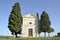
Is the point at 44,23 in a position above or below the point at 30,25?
above

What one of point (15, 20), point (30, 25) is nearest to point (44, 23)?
point (30, 25)

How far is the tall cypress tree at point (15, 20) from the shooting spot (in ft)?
134

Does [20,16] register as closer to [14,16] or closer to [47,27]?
[14,16]

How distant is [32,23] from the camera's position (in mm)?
43062

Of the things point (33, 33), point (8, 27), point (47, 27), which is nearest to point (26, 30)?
point (33, 33)

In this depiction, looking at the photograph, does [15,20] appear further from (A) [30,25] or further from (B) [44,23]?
(B) [44,23]

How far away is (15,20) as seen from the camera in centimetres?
4175

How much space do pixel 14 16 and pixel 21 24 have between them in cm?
306

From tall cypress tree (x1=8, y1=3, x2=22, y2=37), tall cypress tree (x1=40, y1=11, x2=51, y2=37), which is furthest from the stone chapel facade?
tall cypress tree (x1=40, y1=11, x2=51, y2=37)

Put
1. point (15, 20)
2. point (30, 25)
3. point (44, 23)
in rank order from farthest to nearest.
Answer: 1. point (44, 23)
2. point (30, 25)
3. point (15, 20)

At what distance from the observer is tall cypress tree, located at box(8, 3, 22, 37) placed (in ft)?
134

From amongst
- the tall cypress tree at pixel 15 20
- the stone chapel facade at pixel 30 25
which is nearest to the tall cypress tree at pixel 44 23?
the stone chapel facade at pixel 30 25

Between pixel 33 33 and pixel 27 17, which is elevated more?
pixel 27 17

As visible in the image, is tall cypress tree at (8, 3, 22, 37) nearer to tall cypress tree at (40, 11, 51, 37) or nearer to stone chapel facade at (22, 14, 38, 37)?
stone chapel facade at (22, 14, 38, 37)
